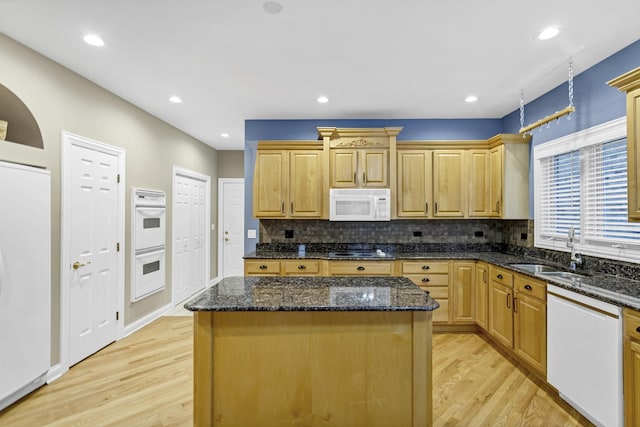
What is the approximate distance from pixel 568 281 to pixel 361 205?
2.13 m

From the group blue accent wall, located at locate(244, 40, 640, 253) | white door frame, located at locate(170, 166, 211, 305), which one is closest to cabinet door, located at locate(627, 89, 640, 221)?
blue accent wall, located at locate(244, 40, 640, 253)

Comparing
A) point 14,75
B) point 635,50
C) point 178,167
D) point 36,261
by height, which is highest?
point 635,50

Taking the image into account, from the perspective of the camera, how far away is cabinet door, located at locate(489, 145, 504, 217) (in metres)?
3.74

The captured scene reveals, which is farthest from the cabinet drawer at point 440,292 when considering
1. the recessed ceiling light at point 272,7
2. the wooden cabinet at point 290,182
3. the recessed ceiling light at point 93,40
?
the recessed ceiling light at point 93,40

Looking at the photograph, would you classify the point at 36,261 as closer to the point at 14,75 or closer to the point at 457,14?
the point at 14,75

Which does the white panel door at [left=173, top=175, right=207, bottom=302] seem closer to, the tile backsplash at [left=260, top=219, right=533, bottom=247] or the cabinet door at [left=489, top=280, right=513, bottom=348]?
the tile backsplash at [left=260, top=219, right=533, bottom=247]

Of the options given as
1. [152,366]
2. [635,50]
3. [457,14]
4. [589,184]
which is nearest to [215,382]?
[152,366]

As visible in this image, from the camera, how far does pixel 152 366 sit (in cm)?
291

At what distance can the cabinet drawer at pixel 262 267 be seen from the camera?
146 inches

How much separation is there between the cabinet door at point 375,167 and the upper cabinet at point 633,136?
7.33 feet

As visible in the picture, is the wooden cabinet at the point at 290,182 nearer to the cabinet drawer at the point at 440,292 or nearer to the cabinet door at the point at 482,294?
the cabinet drawer at the point at 440,292

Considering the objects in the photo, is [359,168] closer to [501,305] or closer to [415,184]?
[415,184]

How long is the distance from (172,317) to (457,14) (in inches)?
180

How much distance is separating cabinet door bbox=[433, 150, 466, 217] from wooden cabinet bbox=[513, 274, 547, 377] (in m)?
1.30
